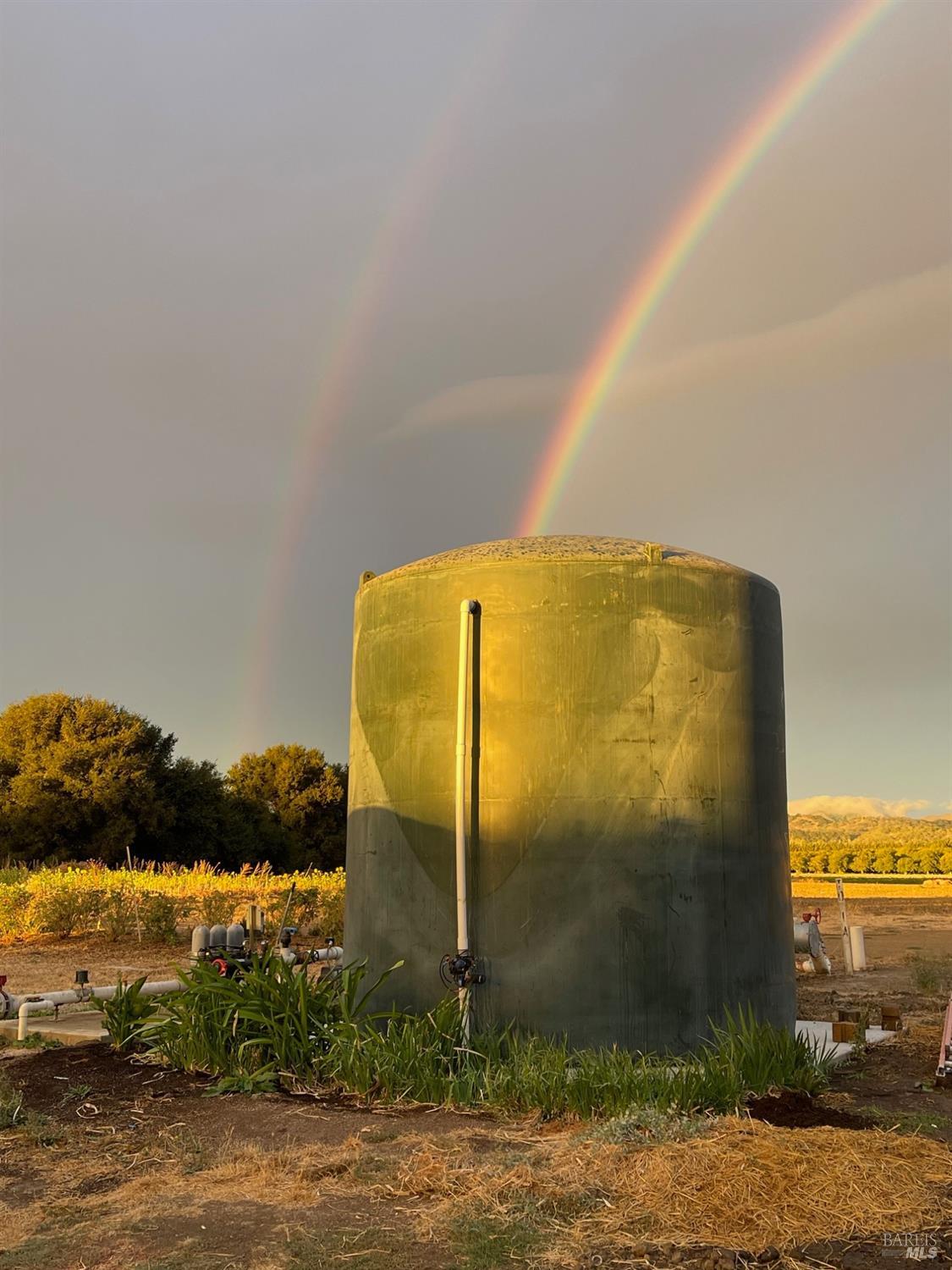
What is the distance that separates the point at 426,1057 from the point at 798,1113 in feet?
8.28

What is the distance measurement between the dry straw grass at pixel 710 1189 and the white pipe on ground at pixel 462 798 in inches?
89.8

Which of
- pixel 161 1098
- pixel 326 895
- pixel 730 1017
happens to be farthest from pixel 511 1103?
pixel 326 895

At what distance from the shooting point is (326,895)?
20.9 meters

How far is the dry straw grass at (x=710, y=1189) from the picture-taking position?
4918 millimetres

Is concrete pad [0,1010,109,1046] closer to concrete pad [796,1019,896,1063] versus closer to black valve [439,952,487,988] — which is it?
black valve [439,952,487,988]

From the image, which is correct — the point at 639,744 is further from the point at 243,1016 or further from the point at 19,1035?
the point at 19,1035

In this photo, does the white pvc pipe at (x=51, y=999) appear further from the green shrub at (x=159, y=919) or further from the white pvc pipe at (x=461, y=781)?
the green shrub at (x=159, y=919)

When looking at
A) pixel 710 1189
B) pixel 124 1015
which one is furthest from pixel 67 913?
pixel 710 1189

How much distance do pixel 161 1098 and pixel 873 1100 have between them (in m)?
5.01

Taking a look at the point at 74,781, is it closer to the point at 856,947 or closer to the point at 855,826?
the point at 856,947

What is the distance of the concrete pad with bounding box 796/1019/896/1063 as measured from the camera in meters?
9.05

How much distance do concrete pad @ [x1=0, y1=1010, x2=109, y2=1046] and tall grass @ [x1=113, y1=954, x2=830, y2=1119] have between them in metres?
1.54

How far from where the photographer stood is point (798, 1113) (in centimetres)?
701

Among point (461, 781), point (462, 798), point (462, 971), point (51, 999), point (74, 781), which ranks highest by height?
point (74, 781)
